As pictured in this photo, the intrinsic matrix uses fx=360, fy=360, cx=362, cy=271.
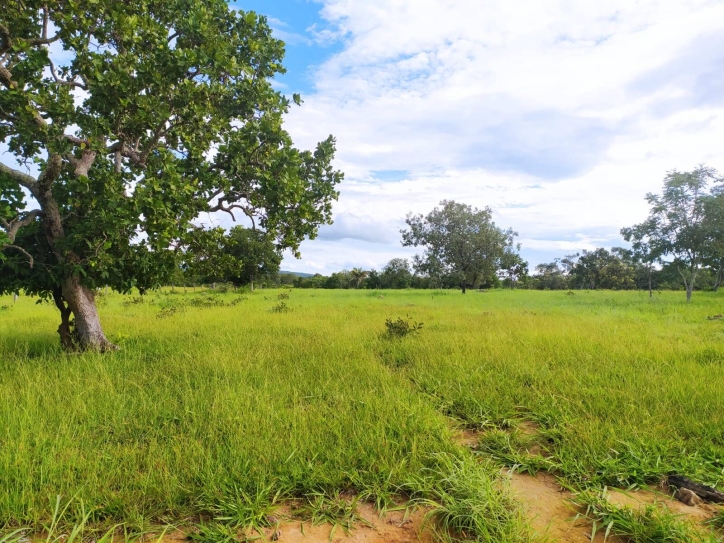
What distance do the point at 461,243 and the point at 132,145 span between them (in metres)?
36.0

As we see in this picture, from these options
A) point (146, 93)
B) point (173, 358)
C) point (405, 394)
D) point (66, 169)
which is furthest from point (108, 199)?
point (405, 394)

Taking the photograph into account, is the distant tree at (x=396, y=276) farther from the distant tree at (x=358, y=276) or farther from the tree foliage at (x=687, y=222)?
the tree foliage at (x=687, y=222)

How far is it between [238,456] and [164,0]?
939 cm

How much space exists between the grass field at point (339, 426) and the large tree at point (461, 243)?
32.0 meters

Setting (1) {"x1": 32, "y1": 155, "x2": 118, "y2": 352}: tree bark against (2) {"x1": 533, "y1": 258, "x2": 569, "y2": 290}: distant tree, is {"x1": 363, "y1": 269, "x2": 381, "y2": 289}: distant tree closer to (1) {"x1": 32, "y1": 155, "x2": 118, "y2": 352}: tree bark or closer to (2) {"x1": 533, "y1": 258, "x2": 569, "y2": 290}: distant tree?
(2) {"x1": 533, "y1": 258, "x2": 569, "y2": 290}: distant tree

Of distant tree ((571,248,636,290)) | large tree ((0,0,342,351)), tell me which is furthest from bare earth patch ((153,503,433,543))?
distant tree ((571,248,636,290))

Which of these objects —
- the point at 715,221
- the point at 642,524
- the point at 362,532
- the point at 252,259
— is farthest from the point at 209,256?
the point at 252,259

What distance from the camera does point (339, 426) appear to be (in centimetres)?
429

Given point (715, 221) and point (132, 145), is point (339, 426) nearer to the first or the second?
point (132, 145)

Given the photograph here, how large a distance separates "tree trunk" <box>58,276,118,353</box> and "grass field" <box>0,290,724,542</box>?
1.72ft

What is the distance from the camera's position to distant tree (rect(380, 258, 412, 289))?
80438mm

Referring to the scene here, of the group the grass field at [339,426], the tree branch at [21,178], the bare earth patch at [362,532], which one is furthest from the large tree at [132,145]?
the bare earth patch at [362,532]

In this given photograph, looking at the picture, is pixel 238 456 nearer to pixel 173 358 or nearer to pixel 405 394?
pixel 405 394

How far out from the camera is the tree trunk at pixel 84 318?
793cm
